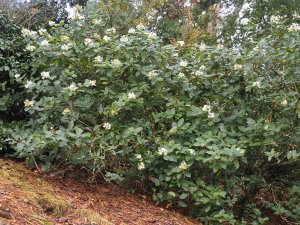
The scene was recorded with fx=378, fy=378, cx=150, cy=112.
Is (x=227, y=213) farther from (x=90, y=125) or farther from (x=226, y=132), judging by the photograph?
(x=90, y=125)

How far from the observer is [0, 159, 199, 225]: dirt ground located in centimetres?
233

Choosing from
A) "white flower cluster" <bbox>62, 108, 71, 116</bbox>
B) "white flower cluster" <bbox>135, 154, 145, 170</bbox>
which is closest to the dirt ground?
"white flower cluster" <bbox>135, 154, 145, 170</bbox>

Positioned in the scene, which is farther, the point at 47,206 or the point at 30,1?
the point at 30,1

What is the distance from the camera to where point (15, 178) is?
293 centimetres

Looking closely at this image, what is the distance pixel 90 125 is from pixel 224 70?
1379mm

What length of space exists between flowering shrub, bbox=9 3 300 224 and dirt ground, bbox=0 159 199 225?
184 mm

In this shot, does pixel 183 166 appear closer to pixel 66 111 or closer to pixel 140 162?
pixel 140 162

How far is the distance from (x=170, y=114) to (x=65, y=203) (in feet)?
3.83

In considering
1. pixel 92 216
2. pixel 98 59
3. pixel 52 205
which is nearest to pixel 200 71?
pixel 98 59

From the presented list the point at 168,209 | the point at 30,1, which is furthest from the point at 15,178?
the point at 30,1

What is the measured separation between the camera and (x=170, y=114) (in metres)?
3.26

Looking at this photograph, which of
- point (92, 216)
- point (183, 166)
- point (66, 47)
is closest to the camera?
point (92, 216)

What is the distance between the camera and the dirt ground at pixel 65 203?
233 cm

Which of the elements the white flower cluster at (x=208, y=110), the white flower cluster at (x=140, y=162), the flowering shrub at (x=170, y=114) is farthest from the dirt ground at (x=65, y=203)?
the white flower cluster at (x=208, y=110)
